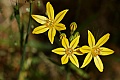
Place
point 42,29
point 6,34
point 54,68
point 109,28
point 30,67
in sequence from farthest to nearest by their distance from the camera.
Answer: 1. point 109,28
2. point 6,34
3. point 54,68
4. point 30,67
5. point 42,29

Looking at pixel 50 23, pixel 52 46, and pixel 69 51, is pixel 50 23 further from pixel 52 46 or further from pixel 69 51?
pixel 52 46

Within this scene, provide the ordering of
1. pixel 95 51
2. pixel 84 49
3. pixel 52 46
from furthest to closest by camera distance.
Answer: pixel 52 46, pixel 95 51, pixel 84 49

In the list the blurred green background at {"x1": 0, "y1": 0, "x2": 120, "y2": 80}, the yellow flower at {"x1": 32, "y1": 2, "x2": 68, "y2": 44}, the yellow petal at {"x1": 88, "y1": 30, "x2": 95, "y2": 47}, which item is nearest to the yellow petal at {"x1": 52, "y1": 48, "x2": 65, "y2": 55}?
the yellow flower at {"x1": 32, "y1": 2, "x2": 68, "y2": 44}

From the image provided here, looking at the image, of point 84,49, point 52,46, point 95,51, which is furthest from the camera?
point 52,46

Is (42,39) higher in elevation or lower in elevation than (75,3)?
lower

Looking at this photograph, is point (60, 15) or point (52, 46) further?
point (52, 46)

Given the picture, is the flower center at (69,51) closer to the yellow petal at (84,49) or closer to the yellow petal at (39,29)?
the yellow petal at (84,49)

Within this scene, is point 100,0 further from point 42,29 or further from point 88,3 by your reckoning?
point 42,29

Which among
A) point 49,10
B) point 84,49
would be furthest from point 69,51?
point 49,10

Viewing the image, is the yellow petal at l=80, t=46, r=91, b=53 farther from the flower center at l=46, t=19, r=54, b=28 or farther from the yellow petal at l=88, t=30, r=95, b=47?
the flower center at l=46, t=19, r=54, b=28

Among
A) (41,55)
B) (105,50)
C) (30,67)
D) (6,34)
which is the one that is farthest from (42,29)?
(6,34)
